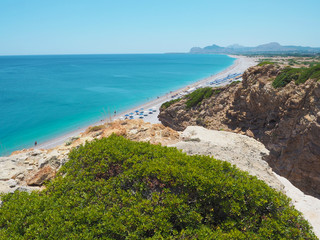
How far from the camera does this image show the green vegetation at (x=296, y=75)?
1718cm

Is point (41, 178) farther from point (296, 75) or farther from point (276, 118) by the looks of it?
point (296, 75)

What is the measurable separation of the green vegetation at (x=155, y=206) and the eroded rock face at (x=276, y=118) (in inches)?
491

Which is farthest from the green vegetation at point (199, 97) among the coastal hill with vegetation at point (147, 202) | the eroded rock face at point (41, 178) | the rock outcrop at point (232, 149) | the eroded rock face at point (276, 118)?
the eroded rock face at point (41, 178)

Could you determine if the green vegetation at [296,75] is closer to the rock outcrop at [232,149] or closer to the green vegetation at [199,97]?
the green vegetation at [199,97]

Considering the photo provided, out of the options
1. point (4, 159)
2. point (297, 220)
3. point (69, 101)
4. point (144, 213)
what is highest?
point (144, 213)

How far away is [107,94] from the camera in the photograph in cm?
7219

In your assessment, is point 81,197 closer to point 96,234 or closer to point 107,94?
point 96,234

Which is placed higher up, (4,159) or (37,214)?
(37,214)

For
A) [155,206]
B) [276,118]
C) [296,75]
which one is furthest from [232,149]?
[296,75]

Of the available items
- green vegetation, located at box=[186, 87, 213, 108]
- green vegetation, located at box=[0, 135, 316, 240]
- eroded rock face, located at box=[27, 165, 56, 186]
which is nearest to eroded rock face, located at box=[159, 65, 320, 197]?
green vegetation, located at box=[186, 87, 213, 108]

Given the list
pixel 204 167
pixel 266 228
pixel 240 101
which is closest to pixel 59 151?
pixel 204 167

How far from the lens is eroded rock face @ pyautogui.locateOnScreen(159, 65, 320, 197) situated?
49.7 ft

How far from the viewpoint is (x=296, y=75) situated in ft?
61.0

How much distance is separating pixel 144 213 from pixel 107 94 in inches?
2780
